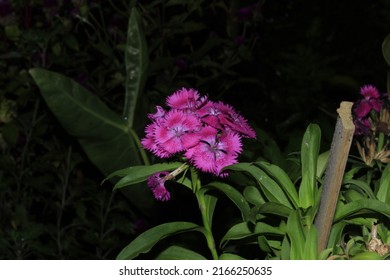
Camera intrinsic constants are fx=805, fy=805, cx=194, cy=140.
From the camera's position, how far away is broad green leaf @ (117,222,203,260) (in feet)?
3.85

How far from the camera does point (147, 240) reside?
1184mm

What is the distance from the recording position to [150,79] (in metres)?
3.11

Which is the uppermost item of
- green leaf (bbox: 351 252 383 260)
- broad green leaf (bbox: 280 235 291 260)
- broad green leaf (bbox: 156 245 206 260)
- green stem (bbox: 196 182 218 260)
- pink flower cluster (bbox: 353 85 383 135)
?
pink flower cluster (bbox: 353 85 383 135)

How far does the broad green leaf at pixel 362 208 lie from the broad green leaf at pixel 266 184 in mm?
74

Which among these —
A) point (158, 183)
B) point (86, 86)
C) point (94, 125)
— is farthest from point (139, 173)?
point (86, 86)

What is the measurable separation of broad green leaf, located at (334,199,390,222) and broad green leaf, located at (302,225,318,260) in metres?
0.07

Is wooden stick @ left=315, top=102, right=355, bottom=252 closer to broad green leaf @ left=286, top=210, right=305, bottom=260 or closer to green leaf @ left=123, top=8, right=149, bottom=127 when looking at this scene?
broad green leaf @ left=286, top=210, right=305, bottom=260

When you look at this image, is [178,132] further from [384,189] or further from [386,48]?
[386,48]

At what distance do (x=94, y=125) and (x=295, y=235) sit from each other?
1273 millimetres

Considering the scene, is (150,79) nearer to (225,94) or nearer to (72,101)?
(225,94)

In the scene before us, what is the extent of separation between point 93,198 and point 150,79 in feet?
1.78

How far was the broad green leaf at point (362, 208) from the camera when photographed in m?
1.10

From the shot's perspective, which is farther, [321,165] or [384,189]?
[321,165]

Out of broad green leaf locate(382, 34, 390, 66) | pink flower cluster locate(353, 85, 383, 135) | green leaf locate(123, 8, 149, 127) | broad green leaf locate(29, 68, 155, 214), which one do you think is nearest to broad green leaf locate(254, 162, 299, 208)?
pink flower cluster locate(353, 85, 383, 135)
